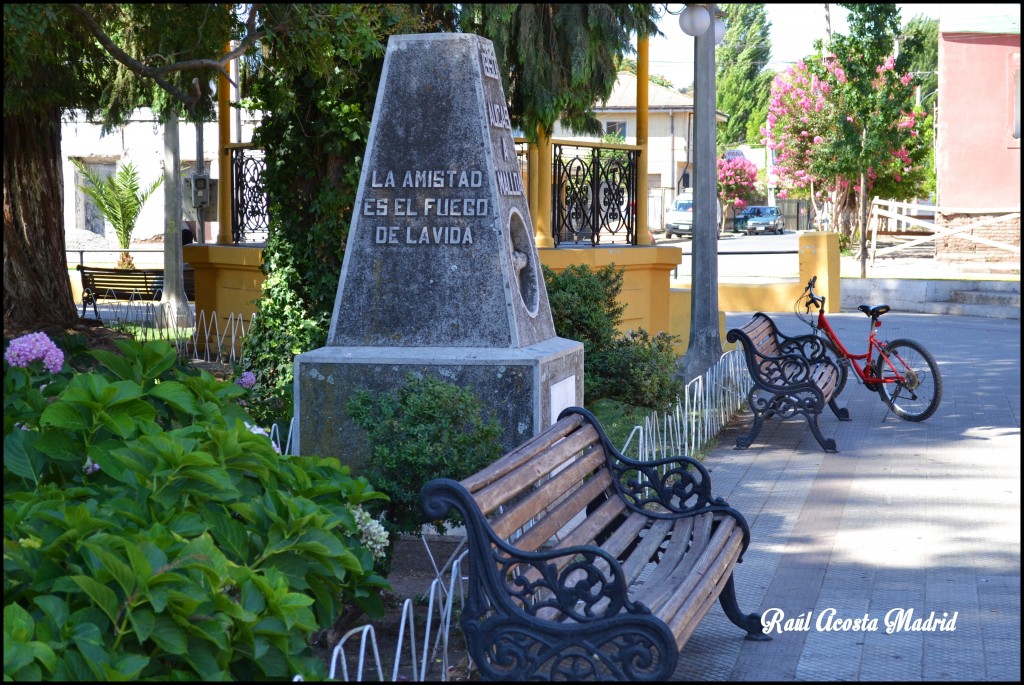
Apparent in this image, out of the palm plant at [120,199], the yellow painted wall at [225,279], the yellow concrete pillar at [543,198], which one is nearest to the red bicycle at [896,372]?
the yellow concrete pillar at [543,198]

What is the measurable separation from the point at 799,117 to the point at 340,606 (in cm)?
3259

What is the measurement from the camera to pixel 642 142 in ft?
44.8

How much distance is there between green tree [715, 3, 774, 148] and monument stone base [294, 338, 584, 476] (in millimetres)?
70123

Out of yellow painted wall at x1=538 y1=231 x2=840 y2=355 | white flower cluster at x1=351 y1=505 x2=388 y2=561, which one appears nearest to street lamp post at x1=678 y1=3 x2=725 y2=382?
yellow painted wall at x1=538 y1=231 x2=840 y2=355

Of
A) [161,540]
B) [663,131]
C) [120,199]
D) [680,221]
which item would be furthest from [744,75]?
[161,540]

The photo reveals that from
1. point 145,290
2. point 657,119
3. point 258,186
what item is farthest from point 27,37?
point 657,119

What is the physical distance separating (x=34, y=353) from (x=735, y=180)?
54620 mm

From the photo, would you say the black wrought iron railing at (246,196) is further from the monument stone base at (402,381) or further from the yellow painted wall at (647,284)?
the monument stone base at (402,381)

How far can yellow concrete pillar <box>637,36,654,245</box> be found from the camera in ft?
44.5

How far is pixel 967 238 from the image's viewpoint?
1041 inches

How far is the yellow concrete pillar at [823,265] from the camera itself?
→ 19469 millimetres

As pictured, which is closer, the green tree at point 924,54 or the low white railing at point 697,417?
the low white railing at point 697,417

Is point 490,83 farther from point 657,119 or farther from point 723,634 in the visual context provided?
point 657,119

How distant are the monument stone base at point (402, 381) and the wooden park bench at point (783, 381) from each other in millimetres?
3341
